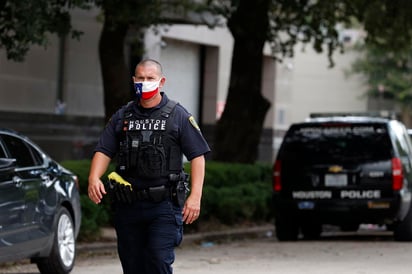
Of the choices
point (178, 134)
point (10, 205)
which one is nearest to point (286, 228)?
point (10, 205)

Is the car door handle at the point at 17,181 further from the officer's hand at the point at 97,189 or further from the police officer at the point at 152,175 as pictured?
the officer's hand at the point at 97,189

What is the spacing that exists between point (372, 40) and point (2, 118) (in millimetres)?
7846

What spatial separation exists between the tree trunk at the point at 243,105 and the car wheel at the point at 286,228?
5067 mm

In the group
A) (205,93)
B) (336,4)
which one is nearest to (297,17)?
(336,4)

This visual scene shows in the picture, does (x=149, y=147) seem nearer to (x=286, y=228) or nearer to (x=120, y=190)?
(x=120, y=190)

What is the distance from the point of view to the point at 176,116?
745cm

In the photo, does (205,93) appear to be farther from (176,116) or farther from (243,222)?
(176,116)

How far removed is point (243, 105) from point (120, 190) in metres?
14.3

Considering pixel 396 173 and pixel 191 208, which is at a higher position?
pixel 191 208

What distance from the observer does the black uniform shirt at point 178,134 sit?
7.41 meters

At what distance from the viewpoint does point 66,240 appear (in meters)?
11.9

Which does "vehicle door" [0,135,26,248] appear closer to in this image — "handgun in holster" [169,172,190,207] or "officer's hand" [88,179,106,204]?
"officer's hand" [88,179,106,204]

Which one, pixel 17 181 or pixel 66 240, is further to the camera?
pixel 66 240

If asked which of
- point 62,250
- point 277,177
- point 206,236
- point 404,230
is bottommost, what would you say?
point 206,236
